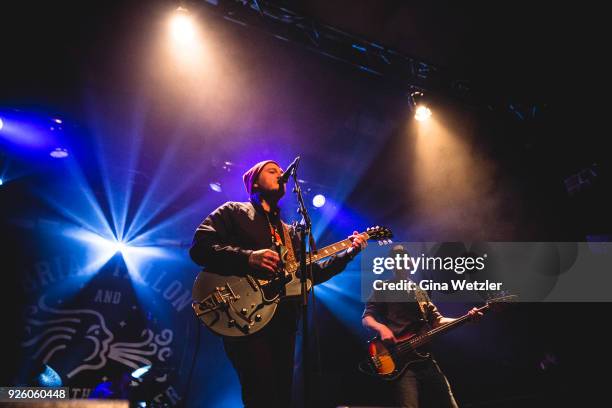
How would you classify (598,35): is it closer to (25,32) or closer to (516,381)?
(516,381)

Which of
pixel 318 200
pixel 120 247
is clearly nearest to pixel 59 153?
pixel 120 247

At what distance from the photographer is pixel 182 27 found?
5.11m

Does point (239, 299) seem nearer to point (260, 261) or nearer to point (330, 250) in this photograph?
point (260, 261)

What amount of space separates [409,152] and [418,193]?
94 centimetres

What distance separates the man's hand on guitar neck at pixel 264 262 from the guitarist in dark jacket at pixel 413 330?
1.96 m

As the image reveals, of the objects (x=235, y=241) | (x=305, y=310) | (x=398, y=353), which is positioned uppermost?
(x=235, y=241)

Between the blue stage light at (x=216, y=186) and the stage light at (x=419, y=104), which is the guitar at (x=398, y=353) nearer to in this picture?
the stage light at (x=419, y=104)

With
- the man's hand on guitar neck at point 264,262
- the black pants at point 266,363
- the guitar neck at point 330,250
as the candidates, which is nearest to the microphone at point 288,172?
the man's hand on guitar neck at point 264,262

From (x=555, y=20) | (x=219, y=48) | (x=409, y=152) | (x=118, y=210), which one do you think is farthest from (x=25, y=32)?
(x=555, y=20)

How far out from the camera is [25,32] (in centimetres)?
506

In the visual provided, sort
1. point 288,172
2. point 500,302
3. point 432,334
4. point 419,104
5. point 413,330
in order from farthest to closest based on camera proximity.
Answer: point 419,104, point 500,302, point 413,330, point 432,334, point 288,172

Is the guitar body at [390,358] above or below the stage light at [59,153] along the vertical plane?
below

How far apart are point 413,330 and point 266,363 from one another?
7.25 ft

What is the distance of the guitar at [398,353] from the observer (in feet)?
11.9
